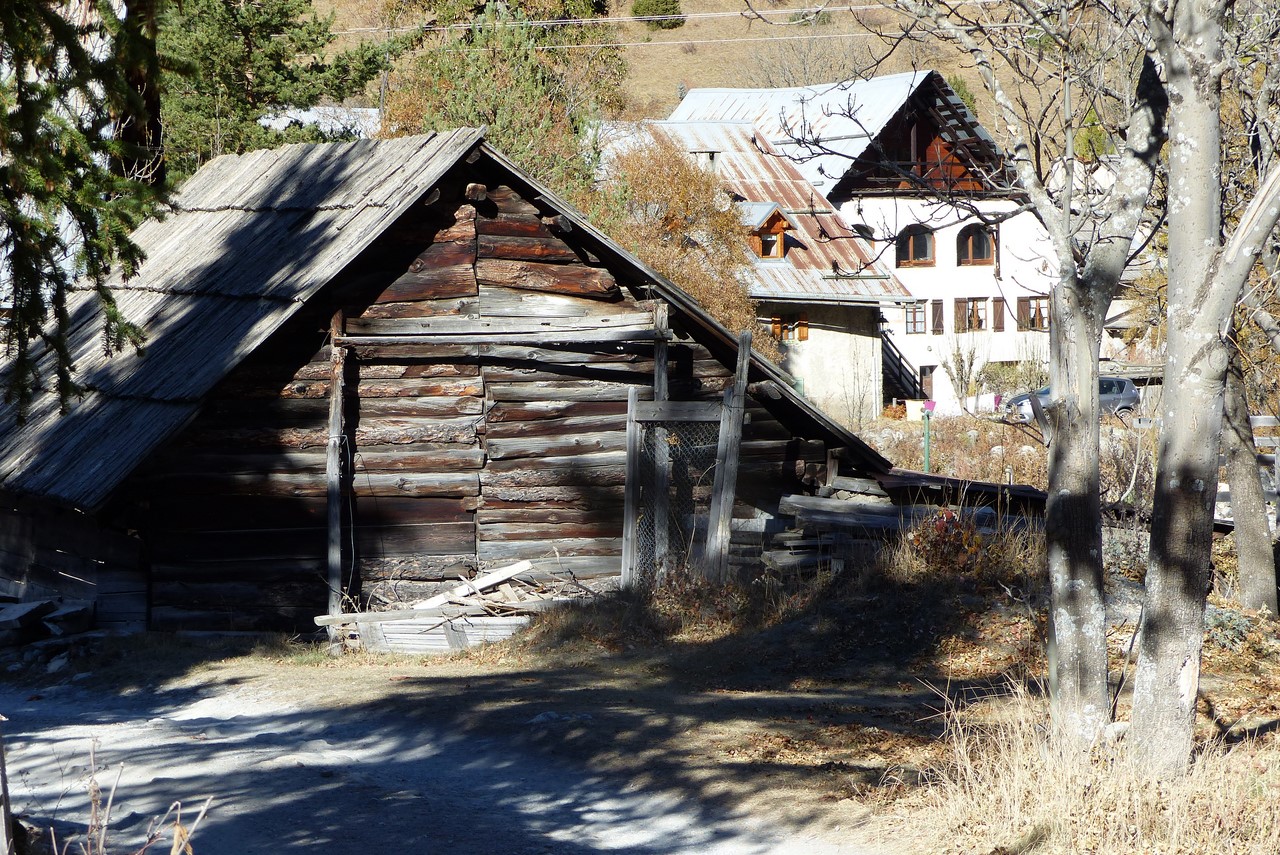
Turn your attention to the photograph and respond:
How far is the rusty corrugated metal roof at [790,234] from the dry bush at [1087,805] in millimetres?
27216

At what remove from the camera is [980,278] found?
42312 mm

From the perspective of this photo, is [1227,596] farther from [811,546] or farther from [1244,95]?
[1244,95]

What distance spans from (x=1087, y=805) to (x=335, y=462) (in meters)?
8.55

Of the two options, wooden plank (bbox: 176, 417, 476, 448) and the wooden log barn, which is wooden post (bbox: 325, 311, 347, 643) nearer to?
the wooden log barn

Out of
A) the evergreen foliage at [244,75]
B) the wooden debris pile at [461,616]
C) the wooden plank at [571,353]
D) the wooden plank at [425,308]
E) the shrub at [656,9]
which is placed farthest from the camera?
the shrub at [656,9]

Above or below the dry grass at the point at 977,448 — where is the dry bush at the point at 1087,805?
below

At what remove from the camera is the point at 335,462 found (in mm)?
12805

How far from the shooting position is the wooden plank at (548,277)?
13711 millimetres

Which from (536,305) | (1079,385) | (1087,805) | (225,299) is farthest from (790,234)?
(1087,805)

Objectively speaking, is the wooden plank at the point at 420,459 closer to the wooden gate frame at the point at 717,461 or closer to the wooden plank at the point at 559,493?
the wooden plank at the point at 559,493

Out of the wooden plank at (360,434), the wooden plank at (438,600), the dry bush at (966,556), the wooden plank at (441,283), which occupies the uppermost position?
the wooden plank at (441,283)

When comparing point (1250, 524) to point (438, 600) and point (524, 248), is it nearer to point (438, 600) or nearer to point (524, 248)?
point (524, 248)

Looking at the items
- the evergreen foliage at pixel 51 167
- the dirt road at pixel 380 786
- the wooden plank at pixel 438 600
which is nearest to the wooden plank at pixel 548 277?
the wooden plank at pixel 438 600

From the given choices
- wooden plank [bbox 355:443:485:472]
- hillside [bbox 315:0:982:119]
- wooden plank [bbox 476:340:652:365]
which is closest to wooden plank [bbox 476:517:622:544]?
wooden plank [bbox 355:443:485:472]
